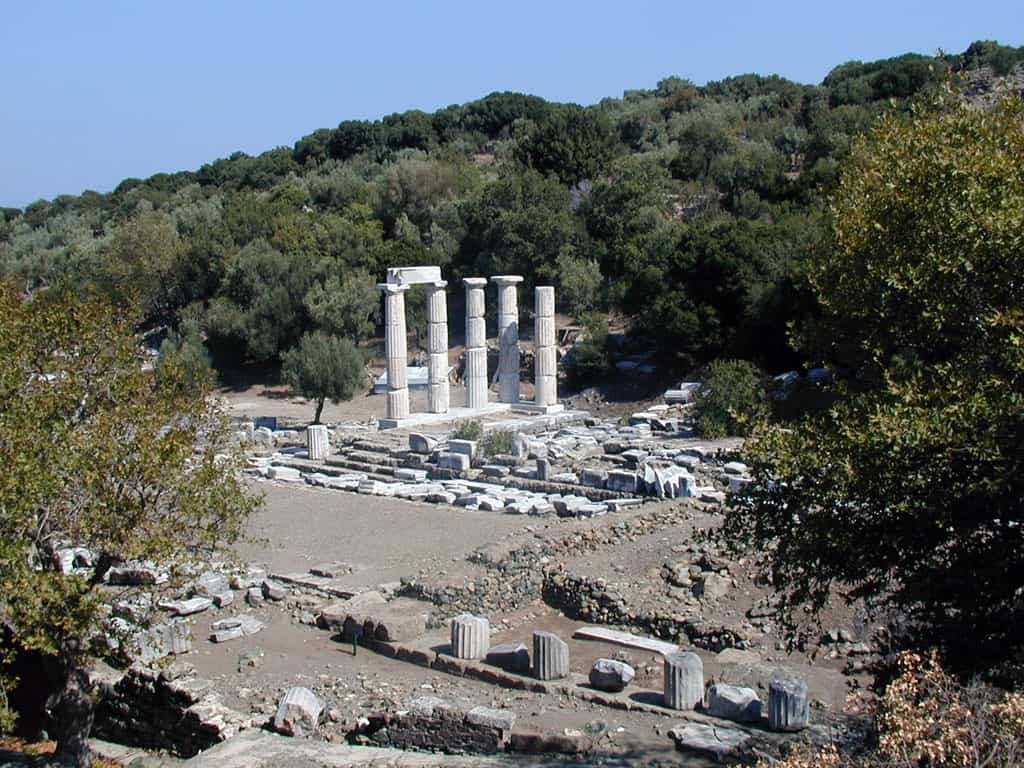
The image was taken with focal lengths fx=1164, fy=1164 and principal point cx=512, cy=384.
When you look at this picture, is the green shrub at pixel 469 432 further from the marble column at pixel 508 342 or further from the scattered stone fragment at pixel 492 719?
the scattered stone fragment at pixel 492 719

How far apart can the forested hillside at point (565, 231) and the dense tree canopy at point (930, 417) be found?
23032 mm

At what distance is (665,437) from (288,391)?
1890 centimetres

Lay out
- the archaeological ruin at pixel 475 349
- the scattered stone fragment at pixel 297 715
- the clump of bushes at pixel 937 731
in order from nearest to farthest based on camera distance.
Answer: the clump of bushes at pixel 937 731 → the scattered stone fragment at pixel 297 715 → the archaeological ruin at pixel 475 349

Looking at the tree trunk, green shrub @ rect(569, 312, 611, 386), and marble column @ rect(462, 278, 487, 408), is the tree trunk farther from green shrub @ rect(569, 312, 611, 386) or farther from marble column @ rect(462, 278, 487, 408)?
green shrub @ rect(569, 312, 611, 386)

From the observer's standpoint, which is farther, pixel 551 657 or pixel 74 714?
pixel 551 657

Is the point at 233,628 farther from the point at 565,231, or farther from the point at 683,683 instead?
the point at 565,231

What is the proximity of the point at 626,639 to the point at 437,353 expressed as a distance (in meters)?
Result: 20.1

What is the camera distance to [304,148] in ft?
282

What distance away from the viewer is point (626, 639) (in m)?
16.5

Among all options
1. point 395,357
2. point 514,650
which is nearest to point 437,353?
point 395,357

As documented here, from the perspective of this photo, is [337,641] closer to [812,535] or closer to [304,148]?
[812,535]

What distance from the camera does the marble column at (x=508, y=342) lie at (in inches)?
1423

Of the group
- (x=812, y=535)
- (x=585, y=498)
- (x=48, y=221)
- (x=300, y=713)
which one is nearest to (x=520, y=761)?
(x=300, y=713)

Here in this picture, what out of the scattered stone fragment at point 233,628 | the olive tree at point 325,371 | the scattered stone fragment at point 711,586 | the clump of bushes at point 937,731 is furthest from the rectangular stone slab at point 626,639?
the olive tree at point 325,371
